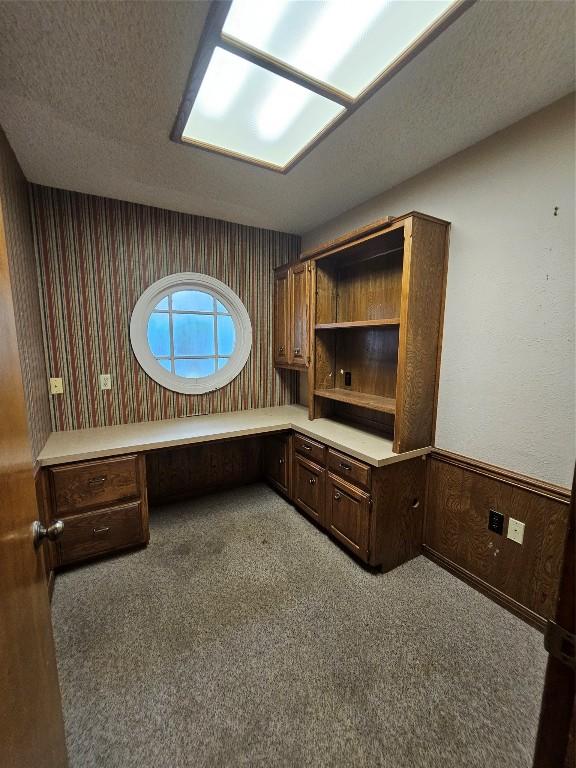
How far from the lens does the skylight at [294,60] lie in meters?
1.00

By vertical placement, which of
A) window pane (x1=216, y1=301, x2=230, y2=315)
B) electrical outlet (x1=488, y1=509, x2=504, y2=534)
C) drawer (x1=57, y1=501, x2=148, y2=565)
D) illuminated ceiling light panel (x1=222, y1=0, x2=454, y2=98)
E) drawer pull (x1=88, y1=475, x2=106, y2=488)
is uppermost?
illuminated ceiling light panel (x1=222, y1=0, x2=454, y2=98)

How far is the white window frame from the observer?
8.25 feet

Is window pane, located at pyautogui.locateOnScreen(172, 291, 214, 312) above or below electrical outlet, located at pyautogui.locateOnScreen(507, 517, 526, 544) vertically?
above

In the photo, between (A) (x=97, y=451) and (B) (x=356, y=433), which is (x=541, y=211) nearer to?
(B) (x=356, y=433)

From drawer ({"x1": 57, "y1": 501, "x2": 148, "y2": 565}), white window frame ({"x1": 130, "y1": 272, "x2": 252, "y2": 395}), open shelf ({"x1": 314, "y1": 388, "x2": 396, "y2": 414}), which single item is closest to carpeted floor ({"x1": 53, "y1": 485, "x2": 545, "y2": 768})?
drawer ({"x1": 57, "y1": 501, "x2": 148, "y2": 565})

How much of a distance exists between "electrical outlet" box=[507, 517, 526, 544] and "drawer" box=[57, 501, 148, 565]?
7.09ft

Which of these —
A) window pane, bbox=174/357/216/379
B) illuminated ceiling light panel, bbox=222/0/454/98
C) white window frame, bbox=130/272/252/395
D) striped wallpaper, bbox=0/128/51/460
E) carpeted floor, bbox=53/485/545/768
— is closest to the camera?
illuminated ceiling light panel, bbox=222/0/454/98

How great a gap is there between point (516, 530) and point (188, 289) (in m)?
2.75

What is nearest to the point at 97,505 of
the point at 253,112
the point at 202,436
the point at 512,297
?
the point at 202,436

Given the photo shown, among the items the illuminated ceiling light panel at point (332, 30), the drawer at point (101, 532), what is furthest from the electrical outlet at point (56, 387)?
the illuminated ceiling light panel at point (332, 30)

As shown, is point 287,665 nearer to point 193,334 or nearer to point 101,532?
point 101,532


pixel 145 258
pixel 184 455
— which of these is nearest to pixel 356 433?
pixel 184 455

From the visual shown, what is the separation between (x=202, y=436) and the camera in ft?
7.30

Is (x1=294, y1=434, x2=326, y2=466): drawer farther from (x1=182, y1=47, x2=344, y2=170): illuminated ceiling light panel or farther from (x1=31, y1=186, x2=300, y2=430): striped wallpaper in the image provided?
(x1=182, y1=47, x2=344, y2=170): illuminated ceiling light panel
